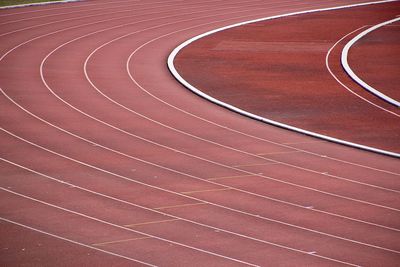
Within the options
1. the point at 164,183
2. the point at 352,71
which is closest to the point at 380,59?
the point at 352,71

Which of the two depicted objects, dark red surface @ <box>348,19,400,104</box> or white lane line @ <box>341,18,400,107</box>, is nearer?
white lane line @ <box>341,18,400,107</box>

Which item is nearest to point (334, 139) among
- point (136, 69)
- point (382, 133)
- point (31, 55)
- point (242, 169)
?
point (382, 133)

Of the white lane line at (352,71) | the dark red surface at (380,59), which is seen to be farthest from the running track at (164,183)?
the dark red surface at (380,59)

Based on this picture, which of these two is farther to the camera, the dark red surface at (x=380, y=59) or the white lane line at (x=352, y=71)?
the dark red surface at (x=380, y=59)

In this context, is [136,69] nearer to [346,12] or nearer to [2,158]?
[2,158]

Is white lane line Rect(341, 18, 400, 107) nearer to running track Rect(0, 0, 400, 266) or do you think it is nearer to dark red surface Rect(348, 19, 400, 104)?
dark red surface Rect(348, 19, 400, 104)

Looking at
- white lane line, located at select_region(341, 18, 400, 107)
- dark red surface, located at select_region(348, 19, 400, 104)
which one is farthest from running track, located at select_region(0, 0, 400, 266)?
dark red surface, located at select_region(348, 19, 400, 104)

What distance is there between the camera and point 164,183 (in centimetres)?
1420

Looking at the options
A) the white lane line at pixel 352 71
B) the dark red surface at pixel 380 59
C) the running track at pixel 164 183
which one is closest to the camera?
the running track at pixel 164 183

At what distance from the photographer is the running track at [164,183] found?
37.6ft

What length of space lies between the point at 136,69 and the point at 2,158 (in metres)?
8.76

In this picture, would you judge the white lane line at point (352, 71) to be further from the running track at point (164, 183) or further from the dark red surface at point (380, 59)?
the running track at point (164, 183)

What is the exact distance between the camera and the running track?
11461 millimetres

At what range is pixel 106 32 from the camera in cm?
2945
